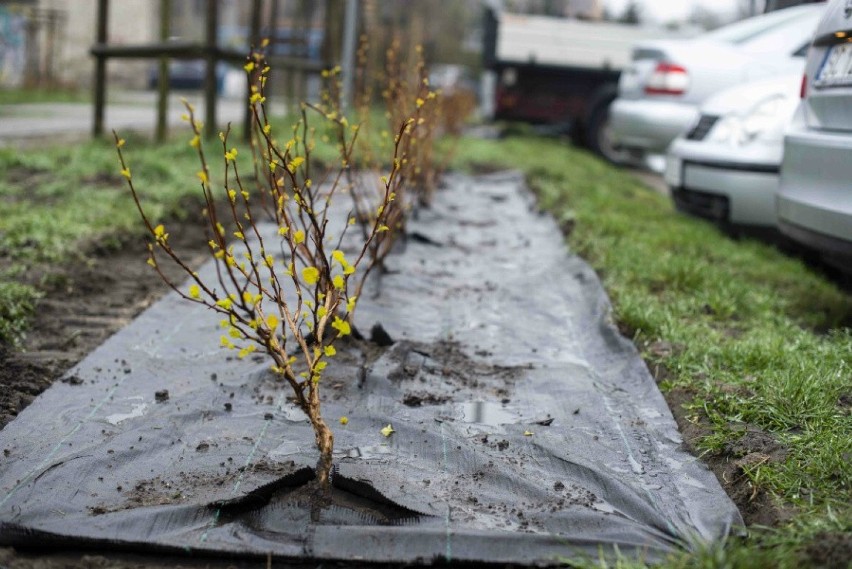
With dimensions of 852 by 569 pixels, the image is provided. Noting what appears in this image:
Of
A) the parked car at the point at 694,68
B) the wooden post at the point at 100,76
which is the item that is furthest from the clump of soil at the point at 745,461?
the wooden post at the point at 100,76

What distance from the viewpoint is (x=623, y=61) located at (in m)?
14.4

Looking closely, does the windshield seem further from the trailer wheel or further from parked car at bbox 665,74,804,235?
the trailer wheel

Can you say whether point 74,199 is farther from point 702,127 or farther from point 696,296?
point 702,127

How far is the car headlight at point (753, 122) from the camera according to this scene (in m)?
6.25

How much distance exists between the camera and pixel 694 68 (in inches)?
340

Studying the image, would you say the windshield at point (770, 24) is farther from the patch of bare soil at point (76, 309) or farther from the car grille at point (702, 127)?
the patch of bare soil at point (76, 309)

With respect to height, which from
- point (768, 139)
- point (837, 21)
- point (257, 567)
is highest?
point (837, 21)

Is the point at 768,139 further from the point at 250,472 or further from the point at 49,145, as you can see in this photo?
the point at 49,145

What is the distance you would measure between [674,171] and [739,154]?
28.9 inches

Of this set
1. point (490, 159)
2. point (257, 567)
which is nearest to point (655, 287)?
point (257, 567)

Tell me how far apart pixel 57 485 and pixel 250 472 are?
0.51m

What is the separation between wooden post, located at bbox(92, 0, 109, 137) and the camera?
9.89m

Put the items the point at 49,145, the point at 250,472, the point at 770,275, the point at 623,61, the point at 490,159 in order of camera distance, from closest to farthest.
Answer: the point at 250,472, the point at 770,275, the point at 49,145, the point at 490,159, the point at 623,61

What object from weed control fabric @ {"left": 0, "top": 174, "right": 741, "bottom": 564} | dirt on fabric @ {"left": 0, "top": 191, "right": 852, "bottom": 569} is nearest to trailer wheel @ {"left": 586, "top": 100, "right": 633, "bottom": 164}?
dirt on fabric @ {"left": 0, "top": 191, "right": 852, "bottom": 569}
